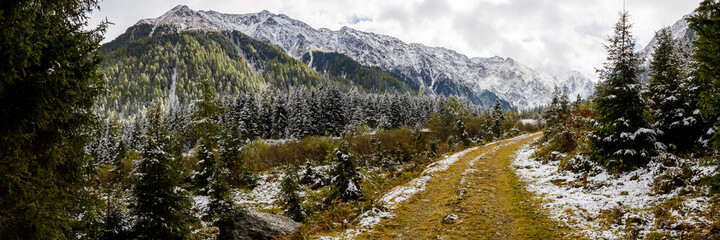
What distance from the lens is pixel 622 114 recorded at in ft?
37.2

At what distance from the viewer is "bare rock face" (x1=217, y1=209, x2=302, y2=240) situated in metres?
9.66

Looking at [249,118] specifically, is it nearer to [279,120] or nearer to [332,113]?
[279,120]

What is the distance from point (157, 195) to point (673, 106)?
1978 centimetres

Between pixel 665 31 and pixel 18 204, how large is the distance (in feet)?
73.7

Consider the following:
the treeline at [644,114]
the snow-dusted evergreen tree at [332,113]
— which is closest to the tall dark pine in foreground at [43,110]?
the treeline at [644,114]

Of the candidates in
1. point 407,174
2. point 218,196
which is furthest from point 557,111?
point 218,196

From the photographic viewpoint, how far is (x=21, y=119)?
5543 millimetres

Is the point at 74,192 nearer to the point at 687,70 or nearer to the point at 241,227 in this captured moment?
the point at 241,227

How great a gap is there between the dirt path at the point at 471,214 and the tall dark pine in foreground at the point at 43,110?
270 inches

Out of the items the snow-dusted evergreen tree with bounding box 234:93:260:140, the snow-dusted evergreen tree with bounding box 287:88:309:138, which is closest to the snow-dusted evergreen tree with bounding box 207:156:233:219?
the snow-dusted evergreen tree with bounding box 287:88:309:138

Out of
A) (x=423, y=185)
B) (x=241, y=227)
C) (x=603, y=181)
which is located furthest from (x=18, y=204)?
(x=603, y=181)

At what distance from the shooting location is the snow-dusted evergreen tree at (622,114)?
10.7 metres

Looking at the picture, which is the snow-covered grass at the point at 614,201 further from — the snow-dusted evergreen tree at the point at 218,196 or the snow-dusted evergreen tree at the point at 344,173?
the snow-dusted evergreen tree at the point at 218,196

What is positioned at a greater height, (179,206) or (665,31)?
(665,31)
